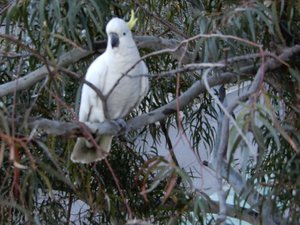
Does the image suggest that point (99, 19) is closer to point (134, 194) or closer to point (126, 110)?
point (126, 110)

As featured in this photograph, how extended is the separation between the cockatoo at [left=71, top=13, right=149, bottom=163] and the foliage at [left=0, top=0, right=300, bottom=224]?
0.20 feet

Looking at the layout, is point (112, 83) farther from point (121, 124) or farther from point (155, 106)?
point (155, 106)

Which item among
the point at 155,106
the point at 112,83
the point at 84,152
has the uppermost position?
the point at 155,106

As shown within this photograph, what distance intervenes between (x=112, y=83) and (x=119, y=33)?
0.14 metres

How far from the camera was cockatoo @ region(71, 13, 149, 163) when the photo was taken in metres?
1.42

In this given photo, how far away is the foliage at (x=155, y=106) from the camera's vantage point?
1.00 meters

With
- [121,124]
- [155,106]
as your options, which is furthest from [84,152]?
[155,106]

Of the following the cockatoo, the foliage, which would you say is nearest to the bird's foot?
the cockatoo

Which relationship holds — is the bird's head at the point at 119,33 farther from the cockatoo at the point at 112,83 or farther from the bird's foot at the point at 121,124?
the bird's foot at the point at 121,124

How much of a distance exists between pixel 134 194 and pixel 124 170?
0.10 m

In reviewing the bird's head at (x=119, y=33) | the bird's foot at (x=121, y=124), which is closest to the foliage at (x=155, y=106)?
the bird's head at (x=119, y=33)

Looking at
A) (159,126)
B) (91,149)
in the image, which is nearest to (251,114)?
(91,149)

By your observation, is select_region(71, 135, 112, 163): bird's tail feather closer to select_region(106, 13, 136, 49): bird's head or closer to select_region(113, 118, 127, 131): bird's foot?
select_region(113, 118, 127, 131): bird's foot

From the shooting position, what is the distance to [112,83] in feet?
4.85
